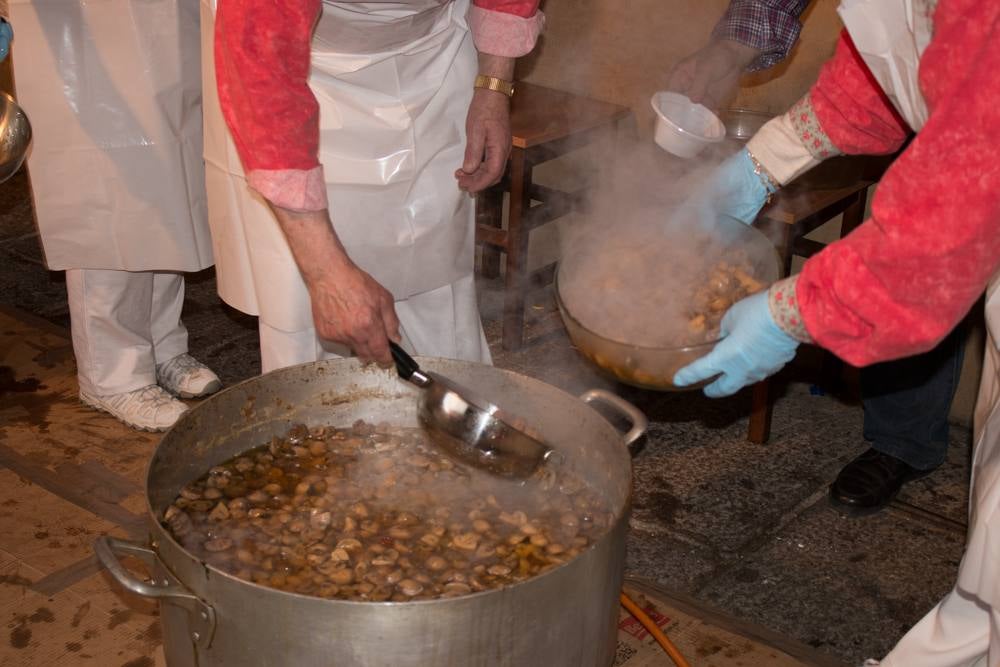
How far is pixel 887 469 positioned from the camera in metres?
2.60

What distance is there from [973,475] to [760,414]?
4.09ft

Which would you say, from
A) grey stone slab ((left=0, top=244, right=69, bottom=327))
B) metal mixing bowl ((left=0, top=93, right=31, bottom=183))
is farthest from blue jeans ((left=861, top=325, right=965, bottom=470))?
grey stone slab ((left=0, top=244, right=69, bottom=327))

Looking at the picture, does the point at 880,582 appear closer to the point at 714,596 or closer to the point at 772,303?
the point at 714,596

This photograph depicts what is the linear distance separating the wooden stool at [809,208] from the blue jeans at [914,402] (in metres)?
0.28

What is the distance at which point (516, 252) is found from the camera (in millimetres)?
3193

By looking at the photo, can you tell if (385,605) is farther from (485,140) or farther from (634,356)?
(485,140)

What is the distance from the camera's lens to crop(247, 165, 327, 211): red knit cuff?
157cm

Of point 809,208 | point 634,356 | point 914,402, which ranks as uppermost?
point 634,356

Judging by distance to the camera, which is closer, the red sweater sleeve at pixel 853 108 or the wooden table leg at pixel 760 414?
the red sweater sleeve at pixel 853 108

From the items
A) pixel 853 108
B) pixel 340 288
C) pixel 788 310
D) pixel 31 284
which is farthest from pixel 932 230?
pixel 31 284

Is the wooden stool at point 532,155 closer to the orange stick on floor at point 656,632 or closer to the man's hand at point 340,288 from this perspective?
the man's hand at point 340,288

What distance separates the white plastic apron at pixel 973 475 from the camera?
1368mm

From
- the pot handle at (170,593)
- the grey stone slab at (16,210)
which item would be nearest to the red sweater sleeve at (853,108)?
the pot handle at (170,593)

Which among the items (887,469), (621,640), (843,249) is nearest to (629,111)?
(887,469)
